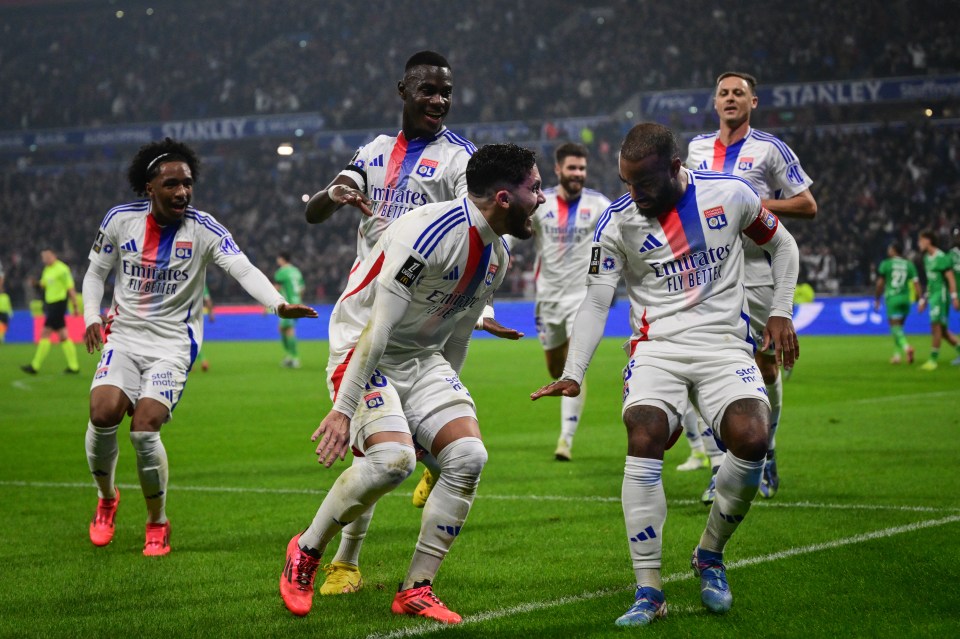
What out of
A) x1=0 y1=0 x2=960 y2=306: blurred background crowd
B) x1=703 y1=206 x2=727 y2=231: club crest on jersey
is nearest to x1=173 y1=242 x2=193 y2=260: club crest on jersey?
x1=703 y1=206 x2=727 y2=231: club crest on jersey

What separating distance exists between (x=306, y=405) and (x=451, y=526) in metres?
10.8

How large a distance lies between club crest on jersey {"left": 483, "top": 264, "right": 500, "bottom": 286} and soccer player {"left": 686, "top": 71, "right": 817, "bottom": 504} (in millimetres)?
2742

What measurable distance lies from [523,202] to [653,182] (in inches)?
24.2

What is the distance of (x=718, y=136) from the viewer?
7938 mm

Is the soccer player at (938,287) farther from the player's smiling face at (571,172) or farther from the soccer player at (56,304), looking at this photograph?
the soccer player at (56,304)

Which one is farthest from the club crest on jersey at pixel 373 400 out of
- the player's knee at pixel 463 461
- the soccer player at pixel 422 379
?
the player's knee at pixel 463 461

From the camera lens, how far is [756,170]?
300 inches

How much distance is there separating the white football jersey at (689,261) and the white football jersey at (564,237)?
5731mm

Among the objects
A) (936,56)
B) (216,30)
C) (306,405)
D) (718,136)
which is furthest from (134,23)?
(718,136)

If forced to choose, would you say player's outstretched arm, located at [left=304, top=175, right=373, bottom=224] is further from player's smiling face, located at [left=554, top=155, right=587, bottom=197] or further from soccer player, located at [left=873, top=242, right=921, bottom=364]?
soccer player, located at [left=873, top=242, right=921, bottom=364]

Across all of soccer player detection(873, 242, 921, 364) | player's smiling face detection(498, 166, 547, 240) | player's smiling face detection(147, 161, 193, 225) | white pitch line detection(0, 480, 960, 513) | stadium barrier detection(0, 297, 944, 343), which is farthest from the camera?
stadium barrier detection(0, 297, 944, 343)

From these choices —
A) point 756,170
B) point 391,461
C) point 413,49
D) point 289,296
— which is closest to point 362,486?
point 391,461

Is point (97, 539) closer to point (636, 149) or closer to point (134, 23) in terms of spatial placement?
point (636, 149)

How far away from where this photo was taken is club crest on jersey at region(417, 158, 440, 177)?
20.9 ft
